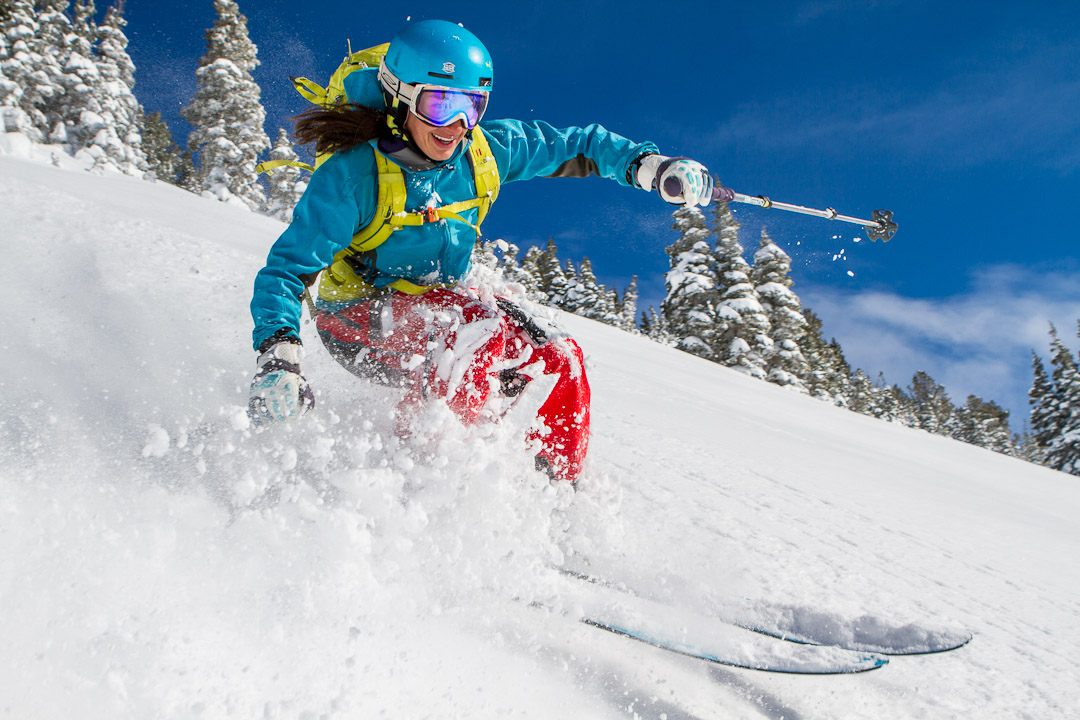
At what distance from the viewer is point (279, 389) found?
7.00 feet

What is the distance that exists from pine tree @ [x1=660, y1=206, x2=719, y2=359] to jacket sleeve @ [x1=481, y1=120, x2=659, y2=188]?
22.3m

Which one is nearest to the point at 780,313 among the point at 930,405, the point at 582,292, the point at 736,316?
the point at 736,316

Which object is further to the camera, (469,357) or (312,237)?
(469,357)

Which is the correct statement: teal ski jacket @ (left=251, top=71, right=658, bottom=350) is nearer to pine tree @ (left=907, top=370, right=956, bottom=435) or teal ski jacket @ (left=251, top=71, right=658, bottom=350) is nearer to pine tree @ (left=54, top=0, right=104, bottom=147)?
pine tree @ (left=54, top=0, right=104, bottom=147)

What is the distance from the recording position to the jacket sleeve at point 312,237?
7.52ft

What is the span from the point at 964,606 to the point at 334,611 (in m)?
2.33

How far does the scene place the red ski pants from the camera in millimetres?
2623

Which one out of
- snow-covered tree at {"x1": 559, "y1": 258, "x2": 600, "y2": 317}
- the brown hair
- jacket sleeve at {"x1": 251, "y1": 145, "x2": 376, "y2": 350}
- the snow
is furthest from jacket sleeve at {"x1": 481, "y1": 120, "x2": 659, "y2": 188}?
snow-covered tree at {"x1": 559, "y1": 258, "x2": 600, "y2": 317}

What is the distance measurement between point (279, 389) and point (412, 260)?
0.96 m

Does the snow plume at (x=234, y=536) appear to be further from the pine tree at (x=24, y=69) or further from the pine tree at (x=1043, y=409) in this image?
the pine tree at (x=1043, y=409)

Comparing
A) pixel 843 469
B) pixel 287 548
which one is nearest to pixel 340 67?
pixel 287 548

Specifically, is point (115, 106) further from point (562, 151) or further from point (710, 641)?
point (710, 641)

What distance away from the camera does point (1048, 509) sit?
15.0 ft

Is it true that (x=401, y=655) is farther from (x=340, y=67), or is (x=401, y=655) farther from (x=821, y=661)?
(x=340, y=67)
